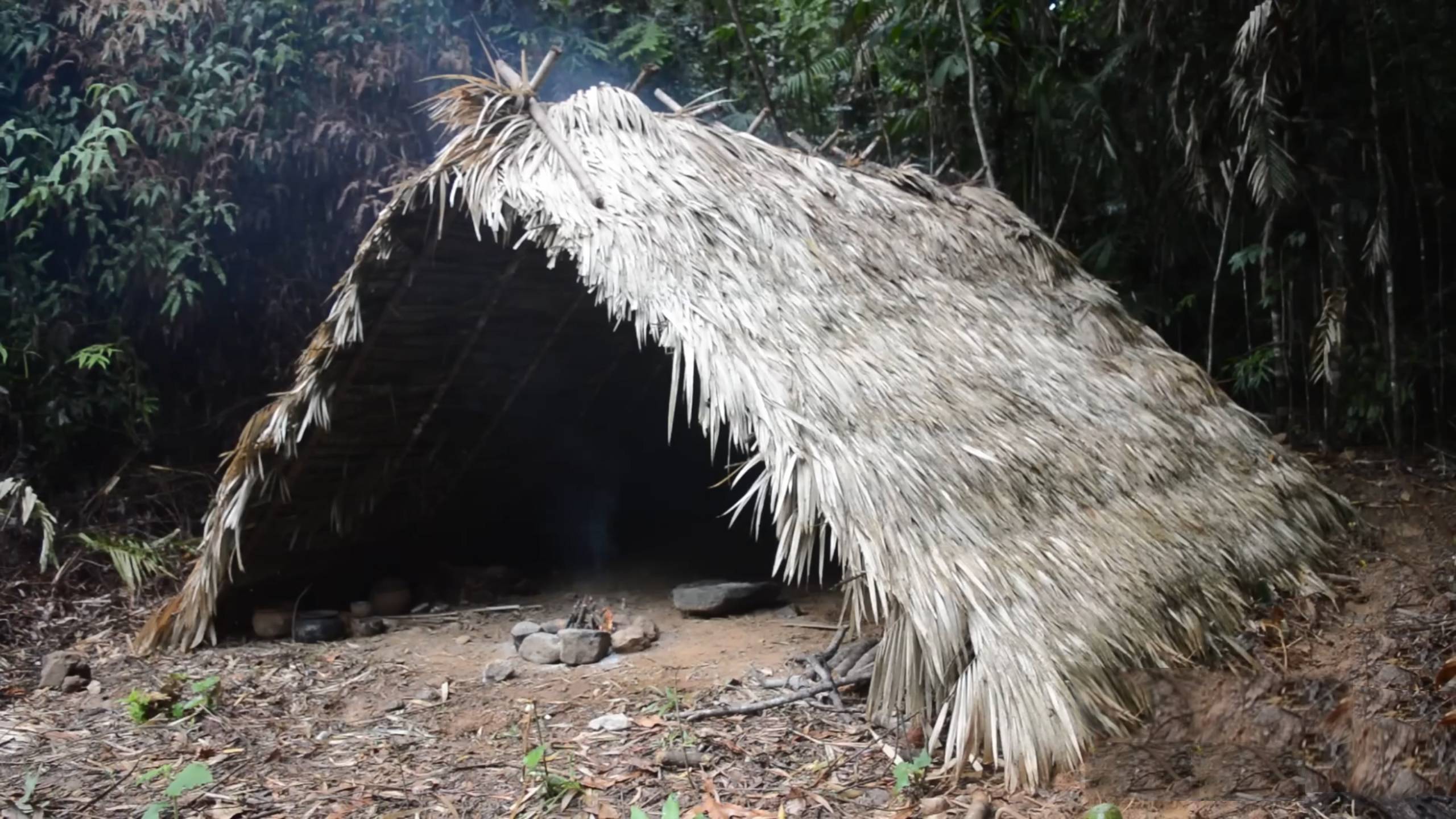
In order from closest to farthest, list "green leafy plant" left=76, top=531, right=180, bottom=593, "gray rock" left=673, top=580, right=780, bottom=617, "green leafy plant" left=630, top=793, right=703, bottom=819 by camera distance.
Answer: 1. "green leafy plant" left=630, top=793, right=703, bottom=819
2. "gray rock" left=673, top=580, right=780, bottom=617
3. "green leafy plant" left=76, top=531, right=180, bottom=593

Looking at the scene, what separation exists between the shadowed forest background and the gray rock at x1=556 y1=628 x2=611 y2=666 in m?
2.47

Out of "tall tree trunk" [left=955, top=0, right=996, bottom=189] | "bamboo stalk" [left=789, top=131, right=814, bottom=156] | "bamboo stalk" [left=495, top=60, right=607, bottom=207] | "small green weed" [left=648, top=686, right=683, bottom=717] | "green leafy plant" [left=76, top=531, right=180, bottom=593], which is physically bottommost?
"small green weed" [left=648, top=686, right=683, bottom=717]

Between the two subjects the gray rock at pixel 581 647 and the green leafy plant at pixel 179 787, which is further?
the gray rock at pixel 581 647

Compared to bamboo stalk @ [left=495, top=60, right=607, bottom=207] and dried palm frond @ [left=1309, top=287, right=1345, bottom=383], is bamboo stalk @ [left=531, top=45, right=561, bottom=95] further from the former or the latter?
dried palm frond @ [left=1309, top=287, right=1345, bottom=383]

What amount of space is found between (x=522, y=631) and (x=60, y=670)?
64.8 inches

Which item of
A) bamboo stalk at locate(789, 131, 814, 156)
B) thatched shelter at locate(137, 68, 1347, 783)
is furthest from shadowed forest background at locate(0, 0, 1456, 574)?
thatched shelter at locate(137, 68, 1347, 783)

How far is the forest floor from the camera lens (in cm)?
264

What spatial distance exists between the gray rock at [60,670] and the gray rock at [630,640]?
192 centimetres

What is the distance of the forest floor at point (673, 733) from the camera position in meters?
2.64

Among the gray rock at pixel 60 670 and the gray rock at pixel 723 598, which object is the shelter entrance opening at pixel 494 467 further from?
the gray rock at pixel 60 670

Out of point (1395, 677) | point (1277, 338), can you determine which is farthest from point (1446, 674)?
point (1277, 338)

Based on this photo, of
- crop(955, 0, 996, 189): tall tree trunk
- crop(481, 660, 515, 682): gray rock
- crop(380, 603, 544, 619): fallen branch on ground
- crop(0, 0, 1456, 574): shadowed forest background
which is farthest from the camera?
crop(955, 0, 996, 189): tall tree trunk

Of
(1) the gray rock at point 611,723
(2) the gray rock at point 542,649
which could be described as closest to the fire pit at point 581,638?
(2) the gray rock at point 542,649

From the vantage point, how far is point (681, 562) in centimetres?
545
